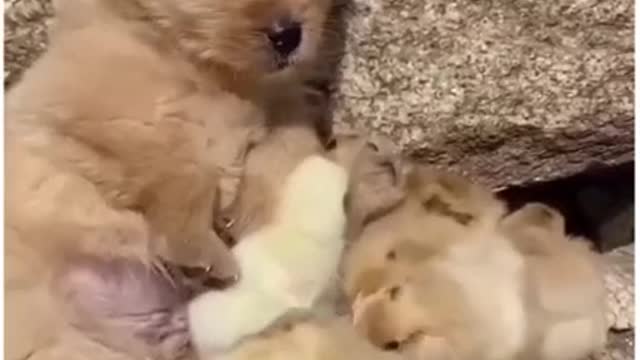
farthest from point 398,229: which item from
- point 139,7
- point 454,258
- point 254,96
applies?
point 139,7

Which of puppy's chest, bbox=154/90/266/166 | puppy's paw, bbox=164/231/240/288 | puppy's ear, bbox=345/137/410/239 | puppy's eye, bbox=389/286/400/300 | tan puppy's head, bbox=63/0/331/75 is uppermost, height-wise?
tan puppy's head, bbox=63/0/331/75

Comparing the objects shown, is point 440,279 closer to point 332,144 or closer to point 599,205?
point 332,144

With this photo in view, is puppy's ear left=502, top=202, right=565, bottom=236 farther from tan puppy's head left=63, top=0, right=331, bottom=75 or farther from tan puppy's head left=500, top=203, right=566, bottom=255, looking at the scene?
tan puppy's head left=63, top=0, right=331, bottom=75

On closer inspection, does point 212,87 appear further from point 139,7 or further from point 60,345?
point 60,345

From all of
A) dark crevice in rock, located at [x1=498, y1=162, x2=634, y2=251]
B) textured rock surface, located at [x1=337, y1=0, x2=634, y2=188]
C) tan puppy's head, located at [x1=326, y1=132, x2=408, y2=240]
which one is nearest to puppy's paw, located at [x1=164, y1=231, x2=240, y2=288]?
tan puppy's head, located at [x1=326, y1=132, x2=408, y2=240]

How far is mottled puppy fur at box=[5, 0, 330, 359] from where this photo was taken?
1470 millimetres

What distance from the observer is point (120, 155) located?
1.49 m

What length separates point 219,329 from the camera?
1.47 m

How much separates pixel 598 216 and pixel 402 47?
0.34m

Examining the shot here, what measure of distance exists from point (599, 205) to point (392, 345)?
0.45 meters

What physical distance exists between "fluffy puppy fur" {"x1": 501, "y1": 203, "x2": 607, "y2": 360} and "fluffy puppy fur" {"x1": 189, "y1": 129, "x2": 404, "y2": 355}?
15cm

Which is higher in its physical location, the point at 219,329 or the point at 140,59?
the point at 140,59

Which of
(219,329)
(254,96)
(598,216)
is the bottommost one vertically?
(598,216)

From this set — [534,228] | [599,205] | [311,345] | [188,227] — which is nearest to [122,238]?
[188,227]
